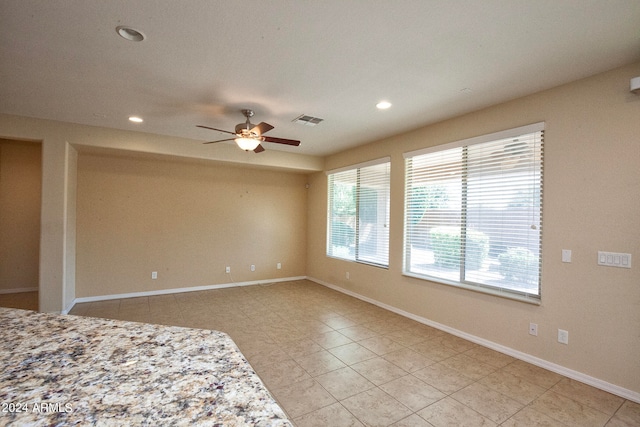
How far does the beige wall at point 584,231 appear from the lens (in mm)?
2441

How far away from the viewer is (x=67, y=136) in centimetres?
411

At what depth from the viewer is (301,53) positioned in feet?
7.77

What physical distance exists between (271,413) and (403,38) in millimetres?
2389

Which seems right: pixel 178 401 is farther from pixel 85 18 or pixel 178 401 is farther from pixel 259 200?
pixel 259 200

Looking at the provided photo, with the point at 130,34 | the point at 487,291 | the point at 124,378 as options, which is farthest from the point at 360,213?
the point at 124,378

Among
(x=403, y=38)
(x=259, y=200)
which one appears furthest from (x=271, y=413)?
(x=259, y=200)

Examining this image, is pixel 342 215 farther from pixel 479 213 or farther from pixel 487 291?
pixel 487 291

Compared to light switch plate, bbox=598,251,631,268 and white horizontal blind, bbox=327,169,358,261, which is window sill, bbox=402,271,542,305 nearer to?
light switch plate, bbox=598,251,631,268

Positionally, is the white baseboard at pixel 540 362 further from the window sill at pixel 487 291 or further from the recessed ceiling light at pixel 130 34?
the recessed ceiling light at pixel 130 34

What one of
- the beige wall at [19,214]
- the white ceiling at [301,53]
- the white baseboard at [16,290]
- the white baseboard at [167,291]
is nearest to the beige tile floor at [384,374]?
the white baseboard at [167,291]

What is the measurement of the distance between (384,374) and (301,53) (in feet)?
9.56

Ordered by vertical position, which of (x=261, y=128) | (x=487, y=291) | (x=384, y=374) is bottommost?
(x=384, y=374)

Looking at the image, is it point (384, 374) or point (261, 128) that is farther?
point (261, 128)

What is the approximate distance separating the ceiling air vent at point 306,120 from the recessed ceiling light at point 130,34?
1.95 metres
